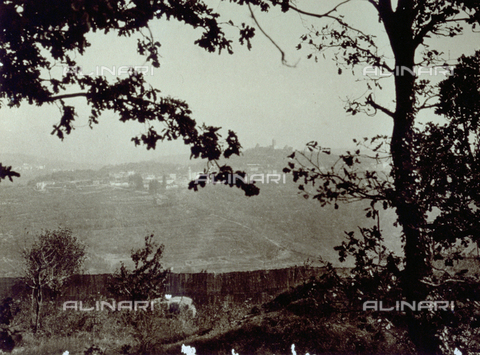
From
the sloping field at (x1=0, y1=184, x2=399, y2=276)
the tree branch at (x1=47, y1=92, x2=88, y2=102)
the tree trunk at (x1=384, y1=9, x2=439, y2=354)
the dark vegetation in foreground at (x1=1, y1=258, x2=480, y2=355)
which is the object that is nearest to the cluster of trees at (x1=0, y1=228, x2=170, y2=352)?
the dark vegetation in foreground at (x1=1, y1=258, x2=480, y2=355)

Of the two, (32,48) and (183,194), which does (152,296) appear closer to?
(32,48)

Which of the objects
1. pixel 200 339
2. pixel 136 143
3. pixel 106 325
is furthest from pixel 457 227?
pixel 106 325

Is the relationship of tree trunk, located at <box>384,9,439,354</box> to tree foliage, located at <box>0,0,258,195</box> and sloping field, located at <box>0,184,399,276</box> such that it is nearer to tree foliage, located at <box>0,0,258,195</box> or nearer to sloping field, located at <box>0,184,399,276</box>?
tree foliage, located at <box>0,0,258,195</box>

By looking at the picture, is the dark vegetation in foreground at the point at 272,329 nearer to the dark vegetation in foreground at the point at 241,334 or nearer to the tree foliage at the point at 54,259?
the dark vegetation in foreground at the point at 241,334

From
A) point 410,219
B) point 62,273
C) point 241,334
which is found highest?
point 410,219

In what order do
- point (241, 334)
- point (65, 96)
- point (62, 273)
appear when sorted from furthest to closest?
point (62, 273)
point (241, 334)
point (65, 96)

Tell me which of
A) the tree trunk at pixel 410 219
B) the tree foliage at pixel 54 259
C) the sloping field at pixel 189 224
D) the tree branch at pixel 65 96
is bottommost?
the sloping field at pixel 189 224

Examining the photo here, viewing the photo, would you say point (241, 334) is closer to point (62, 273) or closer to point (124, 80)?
point (124, 80)

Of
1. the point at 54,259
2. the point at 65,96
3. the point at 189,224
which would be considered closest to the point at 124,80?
the point at 65,96

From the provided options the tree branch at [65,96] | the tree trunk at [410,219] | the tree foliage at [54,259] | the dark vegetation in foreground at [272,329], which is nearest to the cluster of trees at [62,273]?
the tree foliage at [54,259]
